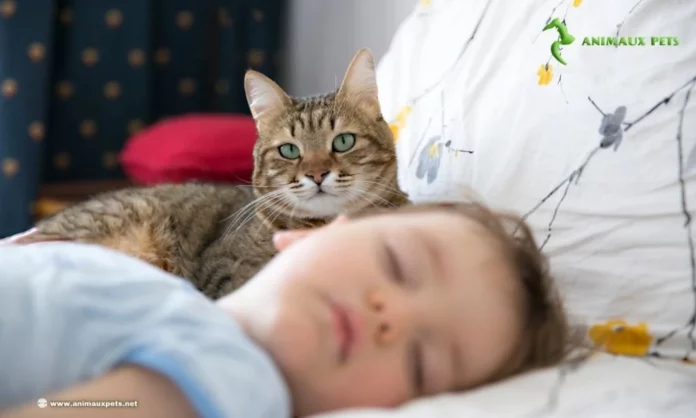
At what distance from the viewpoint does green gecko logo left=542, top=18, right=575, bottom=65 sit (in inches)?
42.1

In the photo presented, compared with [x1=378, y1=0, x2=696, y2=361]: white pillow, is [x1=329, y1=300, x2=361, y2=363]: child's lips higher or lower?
lower

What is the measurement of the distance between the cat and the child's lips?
59 centimetres

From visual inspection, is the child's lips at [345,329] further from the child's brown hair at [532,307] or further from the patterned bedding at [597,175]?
the child's brown hair at [532,307]

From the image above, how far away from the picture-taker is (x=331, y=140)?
1360mm

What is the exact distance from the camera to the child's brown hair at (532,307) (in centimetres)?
77

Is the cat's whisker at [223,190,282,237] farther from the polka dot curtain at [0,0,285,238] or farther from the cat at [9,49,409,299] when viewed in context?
the polka dot curtain at [0,0,285,238]

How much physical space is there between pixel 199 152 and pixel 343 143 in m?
1.09

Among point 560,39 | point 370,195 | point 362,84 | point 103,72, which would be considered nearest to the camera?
point 560,39

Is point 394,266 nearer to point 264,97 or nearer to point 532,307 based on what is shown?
point 532,307

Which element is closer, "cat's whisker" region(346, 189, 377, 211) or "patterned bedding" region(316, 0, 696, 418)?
"patterned bedding" region(316, 0, 696, 418)

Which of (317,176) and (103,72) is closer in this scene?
(317,176)

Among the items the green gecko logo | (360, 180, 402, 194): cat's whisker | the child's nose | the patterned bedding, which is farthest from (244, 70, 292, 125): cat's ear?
the child's nose

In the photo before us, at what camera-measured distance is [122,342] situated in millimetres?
594

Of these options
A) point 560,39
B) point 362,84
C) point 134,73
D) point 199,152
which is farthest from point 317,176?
point 134,73
